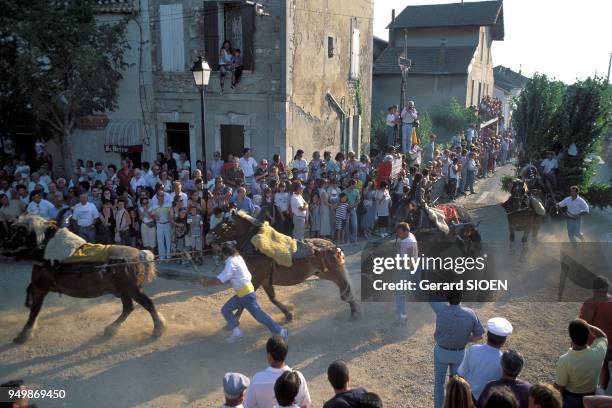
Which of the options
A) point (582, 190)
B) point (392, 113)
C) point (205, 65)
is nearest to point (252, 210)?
point (205, 65)

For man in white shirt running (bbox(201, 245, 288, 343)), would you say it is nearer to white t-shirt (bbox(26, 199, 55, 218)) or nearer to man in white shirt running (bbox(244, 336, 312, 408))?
man in white shirt running (bbox(244, 336, 312, 408))

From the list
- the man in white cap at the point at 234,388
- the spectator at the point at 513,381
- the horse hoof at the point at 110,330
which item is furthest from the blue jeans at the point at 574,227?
the man in white cap at the point at 234,388

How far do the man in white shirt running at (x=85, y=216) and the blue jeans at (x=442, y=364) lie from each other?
26.0ft

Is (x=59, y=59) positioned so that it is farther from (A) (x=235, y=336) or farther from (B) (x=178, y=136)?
(A) (x=235, y=336)

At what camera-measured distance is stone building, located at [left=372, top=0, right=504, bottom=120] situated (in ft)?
102

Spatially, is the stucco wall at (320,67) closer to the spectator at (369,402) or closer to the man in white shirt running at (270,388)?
the man in white shirt running at (270,388)

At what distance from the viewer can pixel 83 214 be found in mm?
10570

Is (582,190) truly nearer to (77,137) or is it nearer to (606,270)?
(606,270)

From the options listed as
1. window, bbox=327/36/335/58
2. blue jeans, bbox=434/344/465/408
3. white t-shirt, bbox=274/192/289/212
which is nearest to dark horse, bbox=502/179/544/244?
white t-shirt, bbox=274/192/289/212

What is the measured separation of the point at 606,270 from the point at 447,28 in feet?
85.1

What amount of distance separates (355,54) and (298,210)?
10.5 meters

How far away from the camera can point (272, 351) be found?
4.48 meters

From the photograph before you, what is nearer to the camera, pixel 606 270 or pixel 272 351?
pixel 272 351

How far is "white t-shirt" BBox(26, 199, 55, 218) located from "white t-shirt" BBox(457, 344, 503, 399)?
9113mm
